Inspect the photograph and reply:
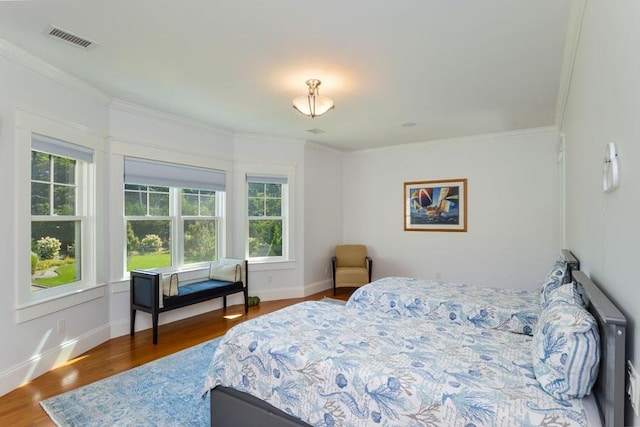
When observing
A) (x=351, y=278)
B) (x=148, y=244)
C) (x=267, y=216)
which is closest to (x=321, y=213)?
(x=267, y=216)

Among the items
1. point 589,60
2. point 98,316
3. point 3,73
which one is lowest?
point 98,316

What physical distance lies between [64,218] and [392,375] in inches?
131

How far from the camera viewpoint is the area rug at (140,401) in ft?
7.48

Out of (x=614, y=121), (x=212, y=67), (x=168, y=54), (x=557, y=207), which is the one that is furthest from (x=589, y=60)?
(x=557, y=207)

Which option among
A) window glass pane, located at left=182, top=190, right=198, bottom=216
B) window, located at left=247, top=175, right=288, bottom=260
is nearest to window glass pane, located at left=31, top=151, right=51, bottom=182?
window glass pane, located at left=182, top=190, right=198, bottom=216

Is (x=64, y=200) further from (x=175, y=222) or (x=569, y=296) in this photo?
(x=569, y=296)

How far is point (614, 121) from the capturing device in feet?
4.67

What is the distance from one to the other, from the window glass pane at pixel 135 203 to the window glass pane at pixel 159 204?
0.08m

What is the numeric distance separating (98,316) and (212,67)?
2.83 meters

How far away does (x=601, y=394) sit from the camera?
135cm

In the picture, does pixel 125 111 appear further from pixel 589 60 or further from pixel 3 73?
pixel 589 60

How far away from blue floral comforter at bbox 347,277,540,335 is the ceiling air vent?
3177 millimetres

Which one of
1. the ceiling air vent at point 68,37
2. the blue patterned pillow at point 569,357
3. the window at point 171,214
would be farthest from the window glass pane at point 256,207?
the blue patterned pillow at point 569,357

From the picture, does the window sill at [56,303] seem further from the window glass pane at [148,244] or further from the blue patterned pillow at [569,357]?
the blue patterned pillow at [569,357]
